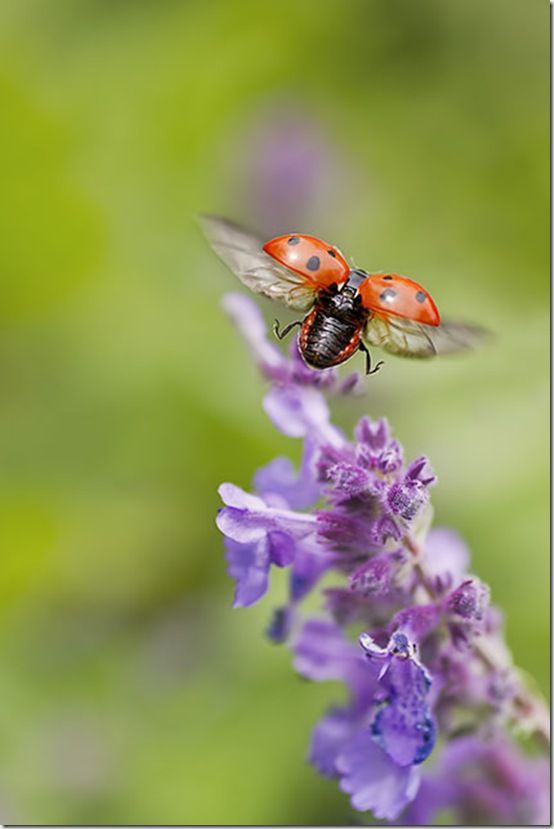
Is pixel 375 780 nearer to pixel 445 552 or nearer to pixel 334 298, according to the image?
pixel 445 552

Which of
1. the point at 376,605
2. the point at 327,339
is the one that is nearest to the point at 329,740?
the point at 376,605

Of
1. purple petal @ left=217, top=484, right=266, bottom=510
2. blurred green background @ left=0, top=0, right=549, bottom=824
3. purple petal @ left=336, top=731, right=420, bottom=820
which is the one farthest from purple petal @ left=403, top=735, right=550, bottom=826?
blurred green background @ left=0, top=0, right=549, bottom=824

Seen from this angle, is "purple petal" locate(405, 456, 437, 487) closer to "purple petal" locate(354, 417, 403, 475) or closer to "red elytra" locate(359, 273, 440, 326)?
"purple petal" locate(354, 417, 403, 475)

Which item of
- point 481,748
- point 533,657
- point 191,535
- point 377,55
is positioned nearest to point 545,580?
point 533,657

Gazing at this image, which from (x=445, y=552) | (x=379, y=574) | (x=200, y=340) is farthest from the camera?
(x=200, y=340)

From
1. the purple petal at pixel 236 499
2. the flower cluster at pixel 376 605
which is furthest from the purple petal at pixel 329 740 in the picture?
the purple petal at pixel 236 499

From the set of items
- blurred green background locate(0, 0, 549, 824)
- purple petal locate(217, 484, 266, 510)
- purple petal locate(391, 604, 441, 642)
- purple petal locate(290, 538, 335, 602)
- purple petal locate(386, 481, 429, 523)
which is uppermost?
blurred green background locate(0, 0, 549, 824)
